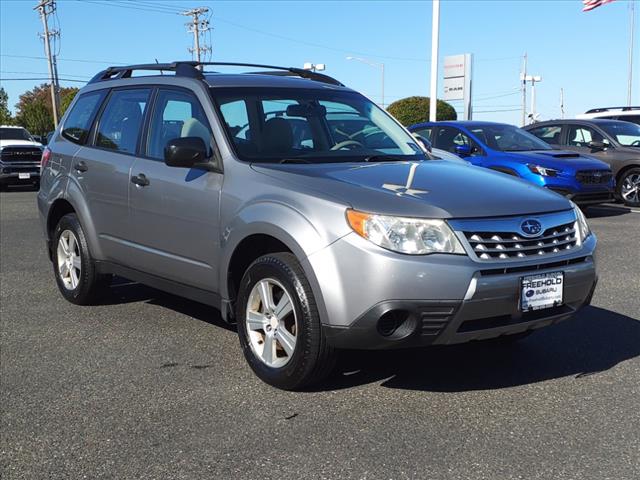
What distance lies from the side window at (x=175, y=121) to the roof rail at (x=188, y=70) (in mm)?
175

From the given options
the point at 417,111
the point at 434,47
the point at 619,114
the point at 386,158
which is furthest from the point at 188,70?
the point at 417,111

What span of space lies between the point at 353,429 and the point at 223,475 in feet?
2.49

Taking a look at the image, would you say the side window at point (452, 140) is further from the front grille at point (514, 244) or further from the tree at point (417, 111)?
the tree at point (417, 111)

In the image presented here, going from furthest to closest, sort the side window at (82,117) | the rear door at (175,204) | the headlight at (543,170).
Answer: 1. the headlight at (543,170)
2. the side window at (82,117)
3. the rear door at (175,204)

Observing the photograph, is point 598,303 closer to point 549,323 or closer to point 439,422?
point 549,323

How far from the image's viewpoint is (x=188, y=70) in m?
5.38

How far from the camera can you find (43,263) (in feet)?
28.7

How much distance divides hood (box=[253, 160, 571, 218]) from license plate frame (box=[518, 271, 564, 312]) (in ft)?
1.15

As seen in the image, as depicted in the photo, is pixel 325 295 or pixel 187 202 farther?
pixel 187 202

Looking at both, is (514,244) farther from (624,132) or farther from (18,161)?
(18,161)

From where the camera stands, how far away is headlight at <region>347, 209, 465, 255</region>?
3781 millimetres

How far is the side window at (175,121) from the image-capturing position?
16.5ft

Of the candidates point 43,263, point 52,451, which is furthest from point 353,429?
point 43,263

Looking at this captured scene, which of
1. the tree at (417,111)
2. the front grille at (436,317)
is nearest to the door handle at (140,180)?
the front grille at (436,317)
